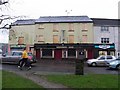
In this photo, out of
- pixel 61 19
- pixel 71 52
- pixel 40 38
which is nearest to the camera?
pixel 71 52

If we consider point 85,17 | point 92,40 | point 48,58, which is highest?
point 85,17

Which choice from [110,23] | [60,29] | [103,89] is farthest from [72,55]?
[103,89]

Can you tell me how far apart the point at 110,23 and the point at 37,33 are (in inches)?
596

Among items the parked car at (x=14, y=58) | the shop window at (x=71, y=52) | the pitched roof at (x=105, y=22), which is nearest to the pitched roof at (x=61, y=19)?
the pitched roof at (x=105, y=22)

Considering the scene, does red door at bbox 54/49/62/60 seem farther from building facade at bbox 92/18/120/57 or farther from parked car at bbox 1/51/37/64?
parked car at bbox 1/51/37/64

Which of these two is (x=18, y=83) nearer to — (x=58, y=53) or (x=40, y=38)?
(x=58, y=53)

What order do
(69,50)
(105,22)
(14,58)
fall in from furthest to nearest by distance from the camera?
(105,22)
(69,50)
(14,58)

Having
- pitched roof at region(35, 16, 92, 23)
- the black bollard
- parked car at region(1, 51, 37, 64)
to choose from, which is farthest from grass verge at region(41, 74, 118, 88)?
pitched roof at region(35, 16, 92, 23)

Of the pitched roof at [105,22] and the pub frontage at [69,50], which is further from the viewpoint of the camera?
the pitched roof at [105,22]

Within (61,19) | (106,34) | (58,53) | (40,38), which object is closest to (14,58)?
(58,53)

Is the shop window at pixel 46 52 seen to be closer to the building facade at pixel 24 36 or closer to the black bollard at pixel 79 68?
the building facade at pixel 24 36

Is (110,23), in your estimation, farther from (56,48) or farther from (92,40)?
(56,48)

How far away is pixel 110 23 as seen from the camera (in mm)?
59938

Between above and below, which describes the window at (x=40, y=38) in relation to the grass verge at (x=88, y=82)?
above
